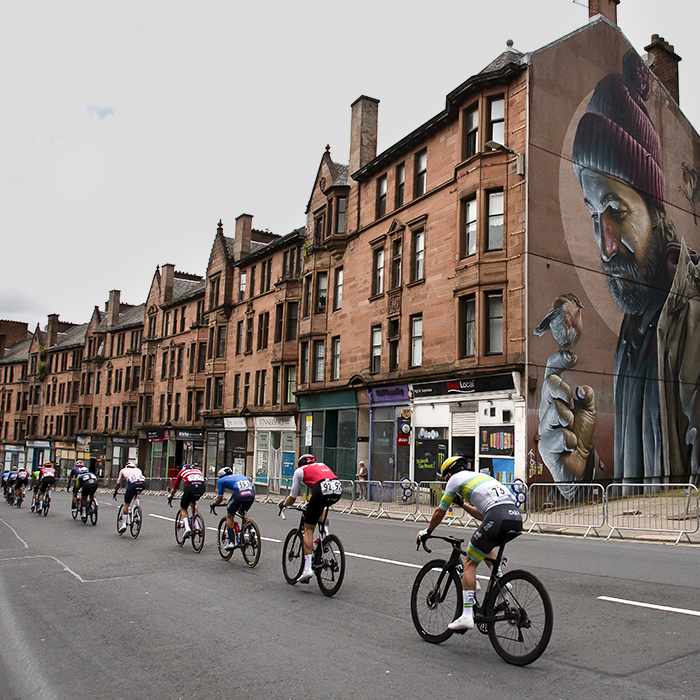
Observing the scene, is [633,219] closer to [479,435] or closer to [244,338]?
[479,435]

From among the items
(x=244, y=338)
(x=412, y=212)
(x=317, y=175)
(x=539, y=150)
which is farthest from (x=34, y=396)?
(x=539, y=150)

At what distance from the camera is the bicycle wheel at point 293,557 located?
30.9 ft

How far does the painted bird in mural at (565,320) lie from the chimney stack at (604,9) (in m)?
12.1

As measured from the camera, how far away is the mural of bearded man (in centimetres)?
2577

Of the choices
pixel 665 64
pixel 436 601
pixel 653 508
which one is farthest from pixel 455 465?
pixel 665 64

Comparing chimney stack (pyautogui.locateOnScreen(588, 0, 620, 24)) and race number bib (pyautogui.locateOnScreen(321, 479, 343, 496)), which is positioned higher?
chimney stack (pyautogui.locateOnScreen(588, 0, 620, 24))

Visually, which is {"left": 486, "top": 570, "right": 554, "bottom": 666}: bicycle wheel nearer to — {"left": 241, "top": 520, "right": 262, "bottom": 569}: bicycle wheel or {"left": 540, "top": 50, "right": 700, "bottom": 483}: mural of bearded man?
{"left": 241, "top": 520, "right": 262, "bottom": 569}: bicycle wheel

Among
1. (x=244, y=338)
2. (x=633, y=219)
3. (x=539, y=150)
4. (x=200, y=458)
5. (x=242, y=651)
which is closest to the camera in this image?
(x=242, y=651)

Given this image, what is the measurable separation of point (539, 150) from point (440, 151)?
504cm

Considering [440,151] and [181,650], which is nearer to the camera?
[181,650]

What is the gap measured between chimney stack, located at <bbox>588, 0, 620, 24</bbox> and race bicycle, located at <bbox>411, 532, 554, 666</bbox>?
2748 cm

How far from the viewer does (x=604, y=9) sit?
90.7ft

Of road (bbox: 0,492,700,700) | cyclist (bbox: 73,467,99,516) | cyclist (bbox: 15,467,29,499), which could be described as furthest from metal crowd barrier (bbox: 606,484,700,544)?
cyclist (bbox: 15,467,29,499)

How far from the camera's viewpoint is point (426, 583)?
6.64m
